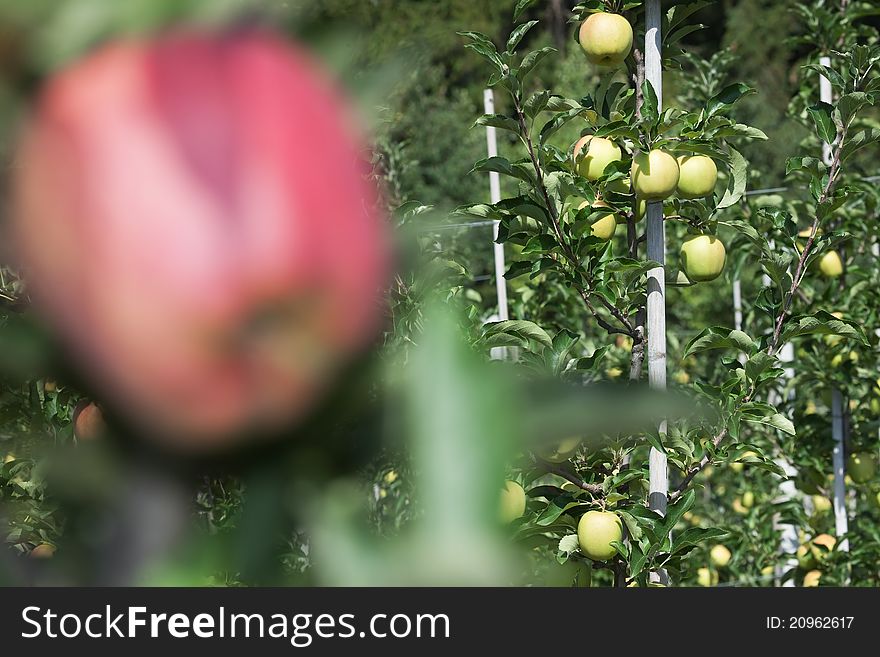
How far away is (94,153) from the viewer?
147mm

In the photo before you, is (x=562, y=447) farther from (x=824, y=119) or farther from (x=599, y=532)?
(x=824, y=119)

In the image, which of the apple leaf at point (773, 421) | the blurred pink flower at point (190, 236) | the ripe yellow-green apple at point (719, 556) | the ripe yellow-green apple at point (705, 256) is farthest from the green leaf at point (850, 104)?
the ripe yellow-green apple at point (719, 556)

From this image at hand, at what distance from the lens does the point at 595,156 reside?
1.49m

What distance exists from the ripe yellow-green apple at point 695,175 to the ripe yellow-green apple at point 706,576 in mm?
1679

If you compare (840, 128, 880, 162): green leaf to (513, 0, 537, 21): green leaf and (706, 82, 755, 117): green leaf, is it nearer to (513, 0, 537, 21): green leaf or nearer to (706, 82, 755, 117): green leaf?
A: (706, 82, 755, 117): green leaf

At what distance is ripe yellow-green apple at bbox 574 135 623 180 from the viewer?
149cm

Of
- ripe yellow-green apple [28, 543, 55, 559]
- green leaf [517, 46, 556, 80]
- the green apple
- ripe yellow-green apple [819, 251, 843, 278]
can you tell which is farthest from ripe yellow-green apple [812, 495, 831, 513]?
ripe yellow-green apple [28, 543, 55, 559]

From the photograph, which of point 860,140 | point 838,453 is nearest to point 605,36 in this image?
point 860,140

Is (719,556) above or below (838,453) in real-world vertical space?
below

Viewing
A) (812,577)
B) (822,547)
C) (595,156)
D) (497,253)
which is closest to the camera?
(595,156)

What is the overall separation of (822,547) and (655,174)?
1.36 m
